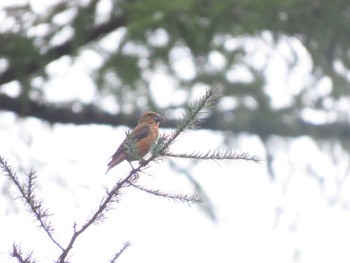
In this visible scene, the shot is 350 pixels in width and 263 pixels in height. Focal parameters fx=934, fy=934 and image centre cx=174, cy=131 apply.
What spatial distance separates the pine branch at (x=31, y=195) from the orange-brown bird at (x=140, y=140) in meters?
0.25

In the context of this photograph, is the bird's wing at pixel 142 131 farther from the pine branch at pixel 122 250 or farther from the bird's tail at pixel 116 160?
the pine branch at pixel 122 250

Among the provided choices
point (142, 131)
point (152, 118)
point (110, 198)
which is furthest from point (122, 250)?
point (152, 118)

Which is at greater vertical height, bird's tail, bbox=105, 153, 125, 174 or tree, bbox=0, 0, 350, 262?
tree, bbox=0, 0, 350, 262

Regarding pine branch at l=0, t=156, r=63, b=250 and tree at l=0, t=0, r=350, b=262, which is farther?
tree at l=0, t=0, r=350, b=262

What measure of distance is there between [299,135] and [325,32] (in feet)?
2.89

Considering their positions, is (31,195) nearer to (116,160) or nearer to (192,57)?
(116,160)

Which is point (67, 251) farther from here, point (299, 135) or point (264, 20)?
point (299, 135)

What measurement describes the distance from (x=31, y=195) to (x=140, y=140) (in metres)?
0.59

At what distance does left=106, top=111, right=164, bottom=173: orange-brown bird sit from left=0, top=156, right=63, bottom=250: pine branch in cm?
25

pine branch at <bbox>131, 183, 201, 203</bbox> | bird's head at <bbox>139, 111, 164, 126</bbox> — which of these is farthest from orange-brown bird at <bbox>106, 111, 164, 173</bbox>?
Answer: pine branch at <bbox>131, 183, 201, 203</bbox>

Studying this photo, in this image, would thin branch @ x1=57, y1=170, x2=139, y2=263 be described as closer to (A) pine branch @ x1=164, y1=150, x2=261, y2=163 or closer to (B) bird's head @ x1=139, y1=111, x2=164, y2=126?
(A) pine branch @ x1=164, y1=150, x2=261, y2=163

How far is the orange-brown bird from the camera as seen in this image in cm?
226

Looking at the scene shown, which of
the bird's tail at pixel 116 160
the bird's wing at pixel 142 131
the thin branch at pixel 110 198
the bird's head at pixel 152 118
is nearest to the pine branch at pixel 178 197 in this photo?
the thin branch at pixel 110 198

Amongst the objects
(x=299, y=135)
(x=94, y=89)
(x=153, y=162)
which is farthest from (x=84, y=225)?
(x=299, y=135)
